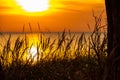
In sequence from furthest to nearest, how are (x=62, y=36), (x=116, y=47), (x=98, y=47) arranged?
(x=62, y=36), (x=98, y=47), (x=116, y=47)

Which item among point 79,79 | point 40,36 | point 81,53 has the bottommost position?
point 79,79

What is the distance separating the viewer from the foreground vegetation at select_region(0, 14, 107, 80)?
412 cm

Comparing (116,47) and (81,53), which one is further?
(81,53)

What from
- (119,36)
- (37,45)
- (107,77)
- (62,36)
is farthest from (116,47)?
(37,45)

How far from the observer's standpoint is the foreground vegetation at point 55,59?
4.12 m

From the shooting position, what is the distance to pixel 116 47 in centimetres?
300

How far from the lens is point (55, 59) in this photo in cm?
493

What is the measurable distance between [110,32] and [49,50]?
181cm

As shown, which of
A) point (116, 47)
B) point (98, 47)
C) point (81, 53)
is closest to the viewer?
point (116, 47)

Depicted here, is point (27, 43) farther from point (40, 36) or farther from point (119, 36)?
point (119, 36)

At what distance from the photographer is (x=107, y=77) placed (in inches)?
120

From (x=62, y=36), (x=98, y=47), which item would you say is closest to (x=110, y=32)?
(x=98, y=47)

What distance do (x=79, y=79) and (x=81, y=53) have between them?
3.45 feet

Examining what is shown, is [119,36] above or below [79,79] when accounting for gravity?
above
